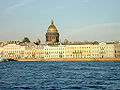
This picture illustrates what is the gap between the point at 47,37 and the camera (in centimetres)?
12175

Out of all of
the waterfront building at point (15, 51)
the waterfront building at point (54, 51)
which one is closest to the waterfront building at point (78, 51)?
the waterfront building at point (54, 51)

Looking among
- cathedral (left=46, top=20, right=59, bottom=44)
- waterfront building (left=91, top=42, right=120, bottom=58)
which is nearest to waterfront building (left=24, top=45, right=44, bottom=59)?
cathedral (left=46, top=20, right=59, bottom=44)

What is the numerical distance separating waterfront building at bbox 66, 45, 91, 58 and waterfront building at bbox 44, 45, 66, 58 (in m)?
1.70

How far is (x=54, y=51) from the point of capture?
4136 inches

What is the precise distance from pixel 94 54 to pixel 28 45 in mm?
23764

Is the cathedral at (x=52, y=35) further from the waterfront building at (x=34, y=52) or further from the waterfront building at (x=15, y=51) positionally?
the waterfront building at (x=15, y=51)

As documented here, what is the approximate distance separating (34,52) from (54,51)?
7557 millimetres

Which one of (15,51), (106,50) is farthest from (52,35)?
(106,50)

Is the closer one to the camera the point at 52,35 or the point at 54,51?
the point at 54,51

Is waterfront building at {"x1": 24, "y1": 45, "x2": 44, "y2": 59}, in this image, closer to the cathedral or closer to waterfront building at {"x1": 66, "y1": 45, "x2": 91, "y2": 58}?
waterfront building at {"x1": 66, "y1": 45, "x2": 91, "y2": 58}

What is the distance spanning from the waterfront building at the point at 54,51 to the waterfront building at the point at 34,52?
2.00m

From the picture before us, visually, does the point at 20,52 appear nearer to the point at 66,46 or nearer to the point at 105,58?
the point at 66,46

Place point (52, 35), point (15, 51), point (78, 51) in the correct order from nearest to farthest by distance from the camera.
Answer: point (78, 51), point (15, 51), point (52, 35)

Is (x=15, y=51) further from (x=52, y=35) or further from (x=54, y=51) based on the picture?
(x=52, y=35)
